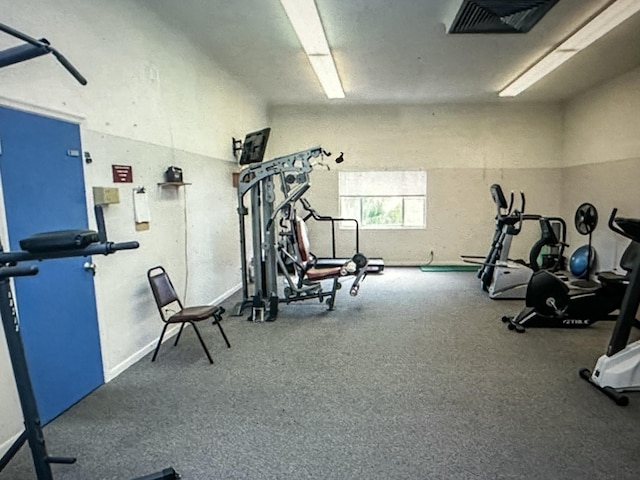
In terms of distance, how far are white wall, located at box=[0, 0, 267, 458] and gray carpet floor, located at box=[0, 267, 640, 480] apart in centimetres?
50

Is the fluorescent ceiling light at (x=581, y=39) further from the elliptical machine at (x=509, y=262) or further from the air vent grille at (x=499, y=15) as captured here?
the elliptical machine at (x=509, y=262)

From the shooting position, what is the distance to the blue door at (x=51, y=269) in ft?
7.56

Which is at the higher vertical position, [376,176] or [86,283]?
[376,176]

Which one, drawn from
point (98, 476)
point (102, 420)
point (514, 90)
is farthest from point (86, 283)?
point (514, 90)

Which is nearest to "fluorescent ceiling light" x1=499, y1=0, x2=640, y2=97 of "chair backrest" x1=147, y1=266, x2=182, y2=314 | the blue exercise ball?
the blue exercise ball

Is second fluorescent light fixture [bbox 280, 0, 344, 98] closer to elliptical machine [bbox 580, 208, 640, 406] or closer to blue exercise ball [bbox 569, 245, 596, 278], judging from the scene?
elliptical machine [bbox 580, 208, 640, 406]

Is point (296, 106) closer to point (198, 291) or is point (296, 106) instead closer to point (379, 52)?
point (379, 52)

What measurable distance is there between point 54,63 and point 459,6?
310 centimetres

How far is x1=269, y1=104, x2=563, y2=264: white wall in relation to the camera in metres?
7.31

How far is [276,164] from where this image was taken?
4594mm

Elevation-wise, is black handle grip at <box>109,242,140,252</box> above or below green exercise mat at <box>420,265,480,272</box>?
above

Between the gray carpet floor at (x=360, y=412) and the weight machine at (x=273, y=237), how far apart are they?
70cm

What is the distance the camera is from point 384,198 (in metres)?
7.68

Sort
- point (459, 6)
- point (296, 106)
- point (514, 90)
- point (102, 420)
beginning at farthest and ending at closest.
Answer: point (296, 106) < point (514, 90) < point (459, 6) < point (102, 420)
